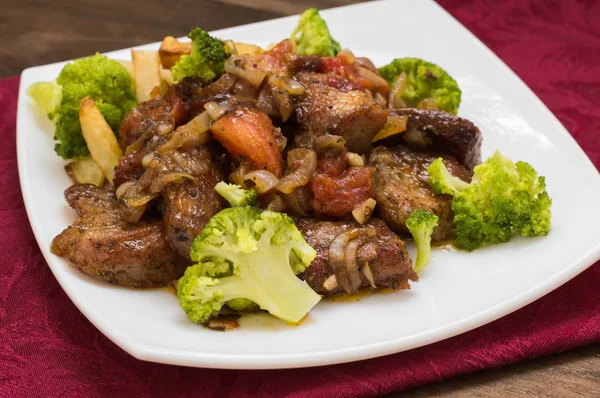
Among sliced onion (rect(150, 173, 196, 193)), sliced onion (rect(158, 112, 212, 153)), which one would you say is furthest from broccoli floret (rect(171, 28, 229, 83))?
sliced onion (rect(150, 173, 196, 193))

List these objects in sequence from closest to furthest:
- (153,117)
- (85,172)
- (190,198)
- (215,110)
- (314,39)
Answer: (190,198) → (215,110) → (153,117) → (85,172) → (314,39)

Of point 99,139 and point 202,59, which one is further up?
point 202,59

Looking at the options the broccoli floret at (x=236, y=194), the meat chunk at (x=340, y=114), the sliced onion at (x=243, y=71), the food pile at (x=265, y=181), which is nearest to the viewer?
the food pile at (x=265, y=181)

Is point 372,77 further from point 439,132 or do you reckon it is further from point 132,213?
point 132,213

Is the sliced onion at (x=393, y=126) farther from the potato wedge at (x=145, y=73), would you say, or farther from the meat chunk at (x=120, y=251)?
the potato wedge at (x=145, y=73)

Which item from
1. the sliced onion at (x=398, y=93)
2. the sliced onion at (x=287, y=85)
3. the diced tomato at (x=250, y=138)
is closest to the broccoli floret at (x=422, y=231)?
the diced tomato at (x=250, y=138)

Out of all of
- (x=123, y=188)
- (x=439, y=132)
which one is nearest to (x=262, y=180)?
(x=123, y=188)

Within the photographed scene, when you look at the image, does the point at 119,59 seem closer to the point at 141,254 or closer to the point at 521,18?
the point at 141,254
